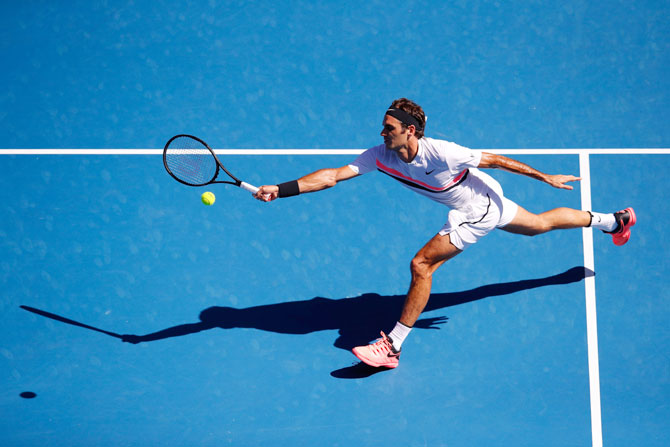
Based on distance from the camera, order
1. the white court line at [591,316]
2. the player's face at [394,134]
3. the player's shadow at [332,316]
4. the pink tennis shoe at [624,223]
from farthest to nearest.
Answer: the player's shadow at [332,316]
the pink tennis shoe at [624,223]
the white court line at [591,316]
the player's face at [394,134]

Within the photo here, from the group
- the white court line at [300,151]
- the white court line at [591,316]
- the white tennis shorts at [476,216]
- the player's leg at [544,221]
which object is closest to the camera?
the white tennis shorts at [476,216]

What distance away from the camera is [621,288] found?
5059mm

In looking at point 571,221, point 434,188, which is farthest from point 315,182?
point 571,221

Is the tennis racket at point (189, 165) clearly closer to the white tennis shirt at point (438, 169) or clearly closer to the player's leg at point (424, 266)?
the white tennis shirt at point (438, 169)

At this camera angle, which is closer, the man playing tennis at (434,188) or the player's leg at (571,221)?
the man playing tennis at (434,188)

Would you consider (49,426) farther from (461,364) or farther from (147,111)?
(461,364)

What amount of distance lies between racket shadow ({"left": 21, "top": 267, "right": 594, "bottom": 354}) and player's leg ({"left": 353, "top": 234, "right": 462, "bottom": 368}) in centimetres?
38

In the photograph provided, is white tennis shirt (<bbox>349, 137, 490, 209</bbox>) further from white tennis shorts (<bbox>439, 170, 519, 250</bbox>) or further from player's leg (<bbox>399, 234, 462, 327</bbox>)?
player's leg (<bbox>399, 234, 462, 327</bbox>)

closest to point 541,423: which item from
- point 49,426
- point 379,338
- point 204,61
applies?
point 379,338

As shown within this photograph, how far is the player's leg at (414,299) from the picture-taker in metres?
4.24

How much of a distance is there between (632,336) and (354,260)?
2.46m

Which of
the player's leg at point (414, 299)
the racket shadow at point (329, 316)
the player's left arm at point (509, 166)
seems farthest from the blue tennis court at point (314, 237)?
the player's left arm at point (509, 166)

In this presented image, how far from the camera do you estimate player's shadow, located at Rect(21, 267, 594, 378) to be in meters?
4.89

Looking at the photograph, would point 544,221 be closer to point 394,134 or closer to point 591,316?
point 591,316
